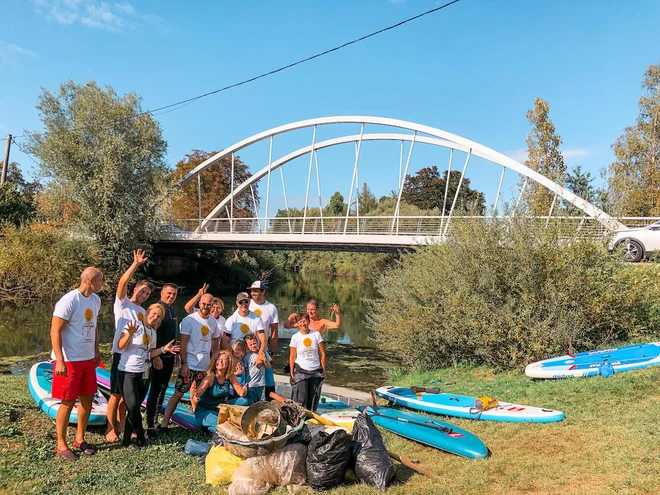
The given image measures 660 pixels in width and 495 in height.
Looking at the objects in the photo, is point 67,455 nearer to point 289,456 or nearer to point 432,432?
point 289,456

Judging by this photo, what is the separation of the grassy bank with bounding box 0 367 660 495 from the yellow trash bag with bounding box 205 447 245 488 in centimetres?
8

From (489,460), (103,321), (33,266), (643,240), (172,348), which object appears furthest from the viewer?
(33,266)

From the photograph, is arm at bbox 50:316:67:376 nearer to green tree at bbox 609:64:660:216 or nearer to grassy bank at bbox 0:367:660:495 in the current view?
grassy bank at bbox 0:367:660:495

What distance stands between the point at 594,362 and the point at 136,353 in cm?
659

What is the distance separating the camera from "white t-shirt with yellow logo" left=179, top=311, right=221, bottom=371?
5023 mm

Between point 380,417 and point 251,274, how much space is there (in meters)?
34.2

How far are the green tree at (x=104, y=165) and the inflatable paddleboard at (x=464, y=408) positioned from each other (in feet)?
67.5

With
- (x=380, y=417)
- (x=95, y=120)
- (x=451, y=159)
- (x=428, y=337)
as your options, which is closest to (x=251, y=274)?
(x=95, y=120)

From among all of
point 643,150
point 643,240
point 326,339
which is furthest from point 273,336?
point 643,150

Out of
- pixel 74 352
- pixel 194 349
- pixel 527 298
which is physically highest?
pixel 527 298

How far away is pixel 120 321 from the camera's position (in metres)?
4.50

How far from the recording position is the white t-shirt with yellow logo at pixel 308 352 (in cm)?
540

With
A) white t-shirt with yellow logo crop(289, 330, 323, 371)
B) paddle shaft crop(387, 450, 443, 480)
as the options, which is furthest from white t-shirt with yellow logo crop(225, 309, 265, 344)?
paddle shaft crop(387, 450, 443, 480)

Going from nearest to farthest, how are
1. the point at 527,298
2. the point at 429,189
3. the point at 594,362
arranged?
the point at 594,362, the point at 527,298, the point at 429,189
